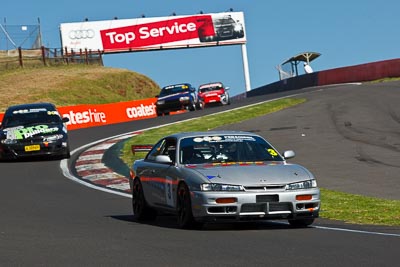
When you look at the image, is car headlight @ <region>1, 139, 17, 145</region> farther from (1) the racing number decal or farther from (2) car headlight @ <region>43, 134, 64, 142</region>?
(1) the racing number decal

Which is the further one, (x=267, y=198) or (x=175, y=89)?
(x=175, y=89)

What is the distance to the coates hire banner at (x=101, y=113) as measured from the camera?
143 feet

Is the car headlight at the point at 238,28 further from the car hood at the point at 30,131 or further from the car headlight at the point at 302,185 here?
the car headlight at the point at 302,185

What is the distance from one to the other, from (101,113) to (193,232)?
34.3m

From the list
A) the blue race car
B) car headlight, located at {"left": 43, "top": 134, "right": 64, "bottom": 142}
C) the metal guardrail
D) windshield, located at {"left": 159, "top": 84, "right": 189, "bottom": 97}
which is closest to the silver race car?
car headlight, located at {"left": 43, "top": 134, "right": 64, "bottom": 142}

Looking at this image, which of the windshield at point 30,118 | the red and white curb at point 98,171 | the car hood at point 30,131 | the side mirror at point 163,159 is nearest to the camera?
the side mirror at point 163,159

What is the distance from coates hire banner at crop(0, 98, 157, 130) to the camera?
143ft

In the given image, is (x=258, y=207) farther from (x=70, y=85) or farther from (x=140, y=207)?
(x=70, y=85)

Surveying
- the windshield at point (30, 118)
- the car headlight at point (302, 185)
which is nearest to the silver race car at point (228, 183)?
the car headlight at point (302, 185)

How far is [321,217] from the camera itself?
47.1ft

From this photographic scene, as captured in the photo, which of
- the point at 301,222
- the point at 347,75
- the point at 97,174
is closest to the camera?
the point at 301,222

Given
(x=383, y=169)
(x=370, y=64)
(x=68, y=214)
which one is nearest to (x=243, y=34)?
(x=370, y=64)

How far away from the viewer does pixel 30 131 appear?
91.1ft

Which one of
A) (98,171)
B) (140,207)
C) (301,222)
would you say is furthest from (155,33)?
(301,222)
